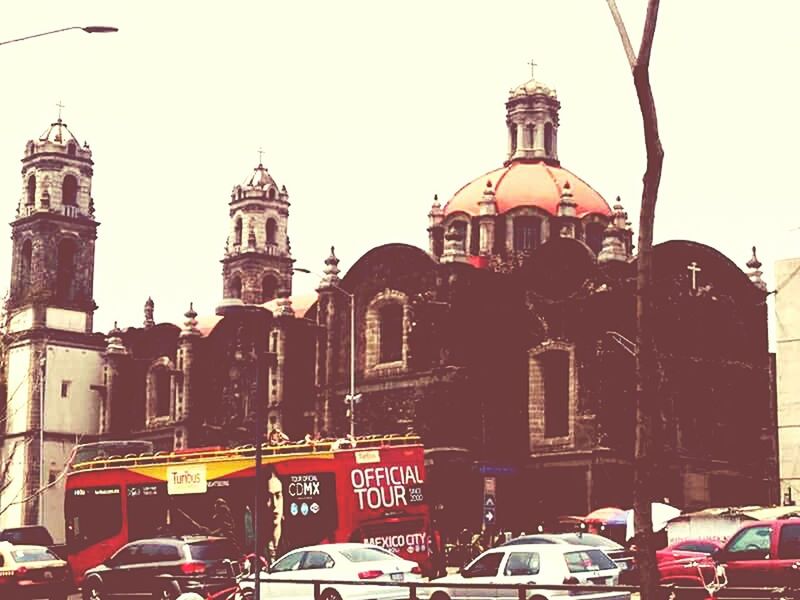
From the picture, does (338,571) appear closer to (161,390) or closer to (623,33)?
(623,33)

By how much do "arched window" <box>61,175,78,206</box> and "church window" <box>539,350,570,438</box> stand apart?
30835 mm

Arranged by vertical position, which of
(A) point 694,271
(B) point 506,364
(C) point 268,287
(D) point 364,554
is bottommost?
(D) point 364,554

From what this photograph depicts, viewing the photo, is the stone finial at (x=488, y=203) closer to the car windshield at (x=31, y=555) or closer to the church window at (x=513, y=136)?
the church window at (x=513, y=136)

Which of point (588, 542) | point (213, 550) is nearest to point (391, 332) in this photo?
point (588, 542)

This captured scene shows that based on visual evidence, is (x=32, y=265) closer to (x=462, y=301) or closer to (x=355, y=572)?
(x=462, y=301)

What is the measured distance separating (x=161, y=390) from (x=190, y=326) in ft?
14.9

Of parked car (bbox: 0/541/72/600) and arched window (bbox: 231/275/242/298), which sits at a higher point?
arched window (bbox: 231/275/242/298)

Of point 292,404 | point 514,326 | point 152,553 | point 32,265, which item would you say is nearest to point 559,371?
point 514,326

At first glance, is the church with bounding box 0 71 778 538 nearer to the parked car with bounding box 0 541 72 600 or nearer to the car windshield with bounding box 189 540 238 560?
the parked car with bounding box 0 541 72 600

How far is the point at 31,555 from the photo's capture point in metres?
34.3

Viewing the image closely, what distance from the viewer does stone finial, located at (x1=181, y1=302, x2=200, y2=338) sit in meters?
69.3

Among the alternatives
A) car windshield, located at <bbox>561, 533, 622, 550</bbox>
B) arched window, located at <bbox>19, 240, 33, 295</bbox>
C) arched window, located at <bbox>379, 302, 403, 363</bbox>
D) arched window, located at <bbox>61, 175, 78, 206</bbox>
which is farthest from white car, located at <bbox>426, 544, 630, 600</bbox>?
arched window, located at <bbox>61, 175, 78, 206</bbox>

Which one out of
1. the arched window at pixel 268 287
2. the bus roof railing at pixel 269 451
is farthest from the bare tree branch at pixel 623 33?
the arched window at pixel 268 287

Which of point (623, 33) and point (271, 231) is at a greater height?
point (271, 231)
